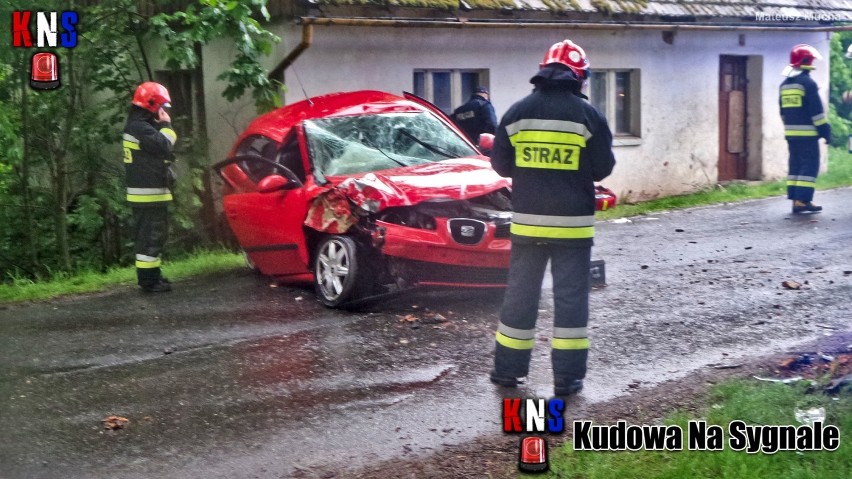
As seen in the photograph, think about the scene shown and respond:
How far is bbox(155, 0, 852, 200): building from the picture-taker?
42.2ft

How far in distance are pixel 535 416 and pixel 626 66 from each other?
11.7 meters

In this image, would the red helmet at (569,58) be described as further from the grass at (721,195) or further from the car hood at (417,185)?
the grass at (721,195)

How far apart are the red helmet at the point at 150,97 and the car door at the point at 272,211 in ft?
2.89

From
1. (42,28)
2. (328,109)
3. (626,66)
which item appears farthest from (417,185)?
(626,66)

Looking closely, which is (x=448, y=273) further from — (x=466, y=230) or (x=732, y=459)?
(x=732, y=459)

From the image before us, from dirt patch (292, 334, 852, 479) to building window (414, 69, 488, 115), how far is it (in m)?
7.99

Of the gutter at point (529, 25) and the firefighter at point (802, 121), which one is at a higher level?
the gutter at point (529, 25)

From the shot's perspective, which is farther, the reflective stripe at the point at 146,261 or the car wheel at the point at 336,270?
the reflective stripe at the point at 146,261

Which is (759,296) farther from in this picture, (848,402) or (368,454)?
(368,454)

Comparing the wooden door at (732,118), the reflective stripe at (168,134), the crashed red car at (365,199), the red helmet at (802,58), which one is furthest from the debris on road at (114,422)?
the wooden door at (732,118)

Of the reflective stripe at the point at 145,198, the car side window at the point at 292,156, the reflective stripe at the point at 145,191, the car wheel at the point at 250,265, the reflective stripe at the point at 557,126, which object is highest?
the reflective stripe at the point at 557,126

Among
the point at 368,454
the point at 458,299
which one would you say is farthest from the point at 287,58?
the point at 368,454

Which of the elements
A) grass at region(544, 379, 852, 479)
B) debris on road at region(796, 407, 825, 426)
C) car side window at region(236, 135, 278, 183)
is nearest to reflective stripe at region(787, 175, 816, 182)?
car side window at region(236, 135, 278, 183)

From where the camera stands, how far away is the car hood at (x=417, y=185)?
8.13m
